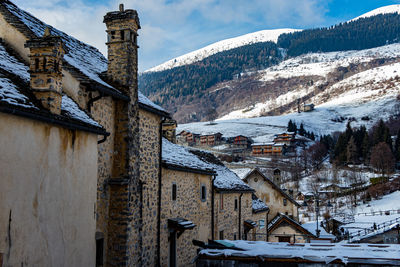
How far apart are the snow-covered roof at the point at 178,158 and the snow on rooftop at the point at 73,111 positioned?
683 centimetres

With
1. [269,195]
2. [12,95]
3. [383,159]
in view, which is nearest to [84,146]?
[12,95]

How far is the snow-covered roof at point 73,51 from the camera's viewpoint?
1181 cm

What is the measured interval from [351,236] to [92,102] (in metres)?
36.1

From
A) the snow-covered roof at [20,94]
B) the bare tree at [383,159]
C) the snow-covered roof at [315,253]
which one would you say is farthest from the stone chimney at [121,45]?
the bare tree at [383,159]

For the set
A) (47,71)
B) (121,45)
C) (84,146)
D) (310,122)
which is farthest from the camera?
(310,122)

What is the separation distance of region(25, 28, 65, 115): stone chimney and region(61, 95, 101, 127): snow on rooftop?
1.78 ft

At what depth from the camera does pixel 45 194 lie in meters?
9.11

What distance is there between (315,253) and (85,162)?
30.0 ft

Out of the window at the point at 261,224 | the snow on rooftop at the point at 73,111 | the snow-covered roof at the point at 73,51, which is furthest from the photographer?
the window at the point at 261,224

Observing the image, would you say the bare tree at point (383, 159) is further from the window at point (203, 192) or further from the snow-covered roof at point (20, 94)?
the snow-covered roof at point (20, 94)

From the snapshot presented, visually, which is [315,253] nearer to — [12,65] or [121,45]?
[121,45]

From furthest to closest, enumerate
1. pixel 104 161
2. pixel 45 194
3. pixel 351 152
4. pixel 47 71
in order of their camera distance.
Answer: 1. pixel 351 152
2. pixel 104 161
3. pixel 47 71
4. pixel 45 194

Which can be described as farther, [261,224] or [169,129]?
[261,224]

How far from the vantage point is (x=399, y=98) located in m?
189
